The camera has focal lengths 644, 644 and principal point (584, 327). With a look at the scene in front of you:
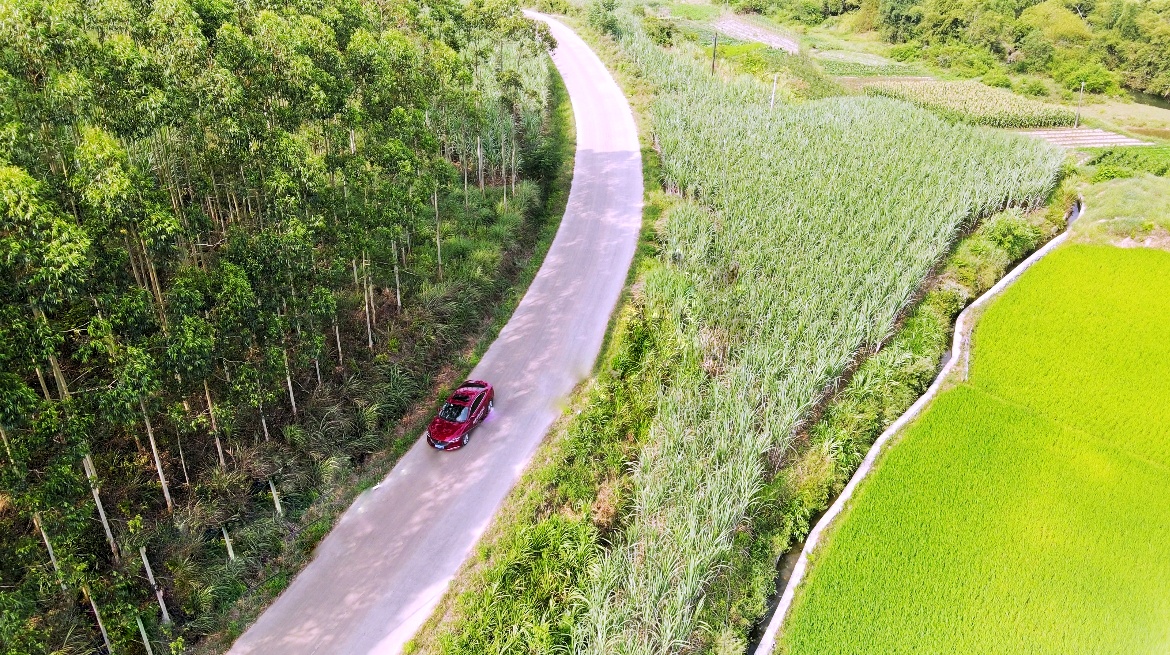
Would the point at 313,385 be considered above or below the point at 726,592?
above

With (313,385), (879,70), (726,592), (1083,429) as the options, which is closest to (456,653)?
(726,592)

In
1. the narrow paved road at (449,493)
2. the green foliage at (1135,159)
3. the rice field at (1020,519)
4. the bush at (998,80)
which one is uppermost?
the bush at (998,80)

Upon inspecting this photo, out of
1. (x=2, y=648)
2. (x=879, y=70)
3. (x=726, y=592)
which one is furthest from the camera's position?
(x=879, y=70)

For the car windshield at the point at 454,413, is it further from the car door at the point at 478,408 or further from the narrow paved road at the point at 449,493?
the narrow paved road at the point at 449,493

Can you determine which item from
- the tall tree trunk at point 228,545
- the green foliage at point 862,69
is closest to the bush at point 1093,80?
the green foliage at point 862,69

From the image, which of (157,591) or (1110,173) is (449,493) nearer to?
(157,591)

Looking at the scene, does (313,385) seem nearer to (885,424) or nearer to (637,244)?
(637,244)

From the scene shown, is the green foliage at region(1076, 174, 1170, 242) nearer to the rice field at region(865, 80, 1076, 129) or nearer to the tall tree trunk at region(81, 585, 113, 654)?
the rice field at region(865, 80, 1076, 129)

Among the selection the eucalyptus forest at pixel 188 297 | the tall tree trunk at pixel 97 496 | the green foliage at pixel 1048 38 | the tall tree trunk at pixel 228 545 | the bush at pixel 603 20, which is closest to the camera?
the eucalyptus forest at pixel 188 297
